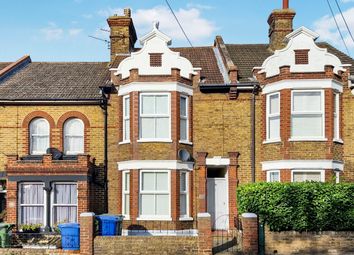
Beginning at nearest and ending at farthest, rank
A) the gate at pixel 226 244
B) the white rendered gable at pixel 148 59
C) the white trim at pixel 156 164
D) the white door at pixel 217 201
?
the gate at pixel 226 244, the white trim at pixel 156 164, the white rendered gable at pixel 148 59, the white door at pixel 217 201

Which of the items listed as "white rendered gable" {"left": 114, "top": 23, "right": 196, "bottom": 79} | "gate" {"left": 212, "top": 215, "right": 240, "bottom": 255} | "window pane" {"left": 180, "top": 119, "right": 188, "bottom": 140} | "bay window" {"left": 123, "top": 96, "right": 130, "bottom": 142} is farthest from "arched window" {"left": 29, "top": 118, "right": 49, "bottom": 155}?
"gate" {"left": 212, "top": 215, "right": 240, "bottom": 255}

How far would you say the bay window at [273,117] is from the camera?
1986 cm

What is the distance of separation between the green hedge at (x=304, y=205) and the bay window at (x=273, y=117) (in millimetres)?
3524

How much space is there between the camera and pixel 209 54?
25.1 metres

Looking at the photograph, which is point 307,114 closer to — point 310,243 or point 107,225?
point 310,243

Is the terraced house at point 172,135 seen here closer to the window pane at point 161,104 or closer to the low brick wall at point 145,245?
the window pane at point 161,104

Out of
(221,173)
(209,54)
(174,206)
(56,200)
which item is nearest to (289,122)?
(221,173)

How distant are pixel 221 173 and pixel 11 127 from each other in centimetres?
874

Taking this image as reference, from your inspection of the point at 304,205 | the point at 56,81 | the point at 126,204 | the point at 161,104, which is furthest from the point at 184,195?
the point at 56,81

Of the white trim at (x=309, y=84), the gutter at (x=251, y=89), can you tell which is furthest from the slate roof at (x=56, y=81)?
the white trim at (x=309, y=84)

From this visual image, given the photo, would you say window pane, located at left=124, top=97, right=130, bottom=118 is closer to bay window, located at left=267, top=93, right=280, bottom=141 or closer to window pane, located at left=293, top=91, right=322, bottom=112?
bay window, located at left=267, top=93, right=280, bottom=141

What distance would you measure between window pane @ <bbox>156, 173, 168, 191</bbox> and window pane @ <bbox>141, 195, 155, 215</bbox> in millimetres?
428

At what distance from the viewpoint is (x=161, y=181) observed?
1967cm

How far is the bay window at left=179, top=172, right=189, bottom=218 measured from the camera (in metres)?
19.9
